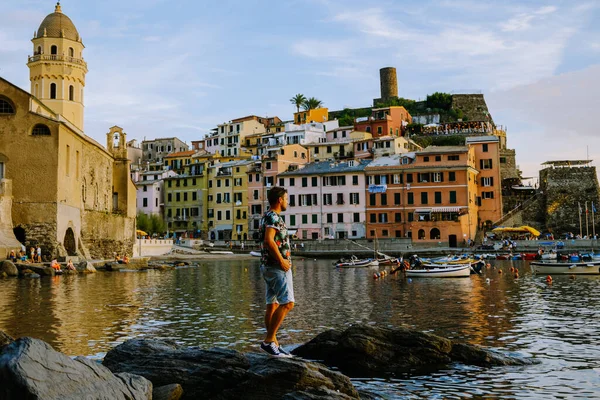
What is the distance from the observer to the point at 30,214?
149 ft

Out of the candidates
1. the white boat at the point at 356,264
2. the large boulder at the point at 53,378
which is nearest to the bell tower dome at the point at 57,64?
the white boat at the point at 356,264

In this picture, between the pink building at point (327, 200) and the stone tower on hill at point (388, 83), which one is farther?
the stone tower on hill at point (388, 83)

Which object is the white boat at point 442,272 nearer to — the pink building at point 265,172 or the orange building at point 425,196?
the orange building at point 425,196

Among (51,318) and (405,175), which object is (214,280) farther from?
(405,175)

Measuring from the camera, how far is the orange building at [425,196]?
238ft

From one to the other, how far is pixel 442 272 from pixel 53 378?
3432cm

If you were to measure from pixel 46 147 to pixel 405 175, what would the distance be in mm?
42410

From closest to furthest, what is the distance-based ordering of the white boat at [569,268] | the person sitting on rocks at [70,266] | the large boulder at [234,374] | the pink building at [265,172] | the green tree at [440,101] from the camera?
the large boulder at [234,374] < the white boat at [569,268] < the person sitting on rocks at [70,266] < the pink building at [265,172] < the green tree at [440,101]

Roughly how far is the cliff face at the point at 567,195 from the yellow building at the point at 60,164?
51.7 meters

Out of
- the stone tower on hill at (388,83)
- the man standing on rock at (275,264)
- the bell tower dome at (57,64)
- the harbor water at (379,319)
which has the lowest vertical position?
the harbor water at (379,319)

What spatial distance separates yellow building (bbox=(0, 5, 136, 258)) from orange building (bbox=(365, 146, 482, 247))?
29030mm

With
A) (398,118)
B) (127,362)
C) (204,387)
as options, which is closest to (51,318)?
(127,362)

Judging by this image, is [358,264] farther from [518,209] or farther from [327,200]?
[518,209]

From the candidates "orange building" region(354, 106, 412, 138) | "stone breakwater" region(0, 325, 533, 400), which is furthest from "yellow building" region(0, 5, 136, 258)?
"orange building" region(354, 106, 412, 138)
